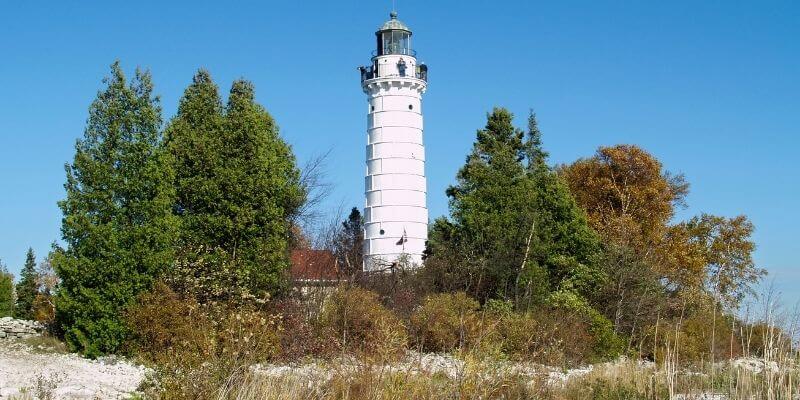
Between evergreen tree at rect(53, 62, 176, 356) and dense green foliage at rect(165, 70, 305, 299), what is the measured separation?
34.9 inches

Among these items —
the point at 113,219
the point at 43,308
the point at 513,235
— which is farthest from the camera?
the point at 43,308

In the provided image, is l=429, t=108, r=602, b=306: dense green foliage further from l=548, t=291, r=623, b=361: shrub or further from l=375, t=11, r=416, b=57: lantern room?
l=375, t=11, r=416, b=57: lantern room

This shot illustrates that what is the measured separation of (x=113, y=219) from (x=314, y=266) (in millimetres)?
8410

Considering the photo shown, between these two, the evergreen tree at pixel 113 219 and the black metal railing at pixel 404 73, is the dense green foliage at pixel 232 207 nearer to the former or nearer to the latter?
the evergreen tree at pixel 113 219

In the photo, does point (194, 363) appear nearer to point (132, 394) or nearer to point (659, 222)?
point (132, 394)

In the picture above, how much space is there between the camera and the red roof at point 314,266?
24.9m

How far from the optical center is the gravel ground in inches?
470

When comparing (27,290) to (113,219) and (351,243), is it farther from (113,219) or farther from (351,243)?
(113,219)

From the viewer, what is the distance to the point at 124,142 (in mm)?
20766

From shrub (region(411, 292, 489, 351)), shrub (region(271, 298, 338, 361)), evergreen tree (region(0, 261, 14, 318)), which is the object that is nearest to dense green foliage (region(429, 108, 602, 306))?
shrub (region(411, 292, 489, 351))

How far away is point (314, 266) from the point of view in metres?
27.7

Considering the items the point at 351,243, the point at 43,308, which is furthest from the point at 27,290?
the point at 351,243

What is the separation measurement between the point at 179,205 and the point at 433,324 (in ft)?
22.8

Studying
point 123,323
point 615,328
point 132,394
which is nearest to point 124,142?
point 123,323
